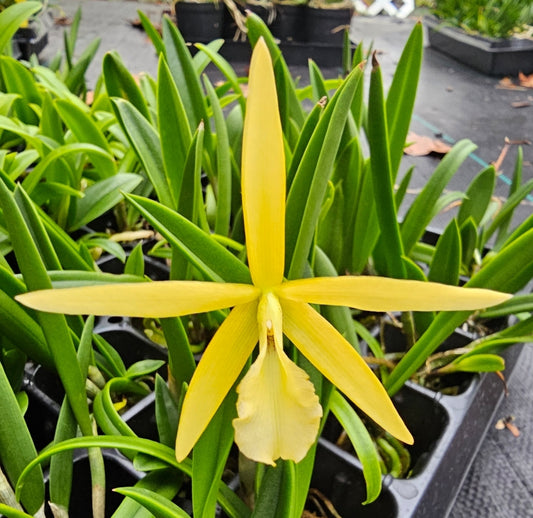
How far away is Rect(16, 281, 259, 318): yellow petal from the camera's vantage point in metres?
0.28

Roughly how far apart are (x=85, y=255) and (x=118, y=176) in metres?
0.19

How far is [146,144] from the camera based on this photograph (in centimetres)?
63

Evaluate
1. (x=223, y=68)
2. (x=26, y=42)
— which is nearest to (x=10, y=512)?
(x=223, y=68)

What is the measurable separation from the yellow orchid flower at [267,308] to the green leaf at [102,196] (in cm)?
46

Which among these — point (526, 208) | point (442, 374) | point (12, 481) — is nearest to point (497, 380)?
point (442, 374)

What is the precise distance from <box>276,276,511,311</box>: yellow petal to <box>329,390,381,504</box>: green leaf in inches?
6.8

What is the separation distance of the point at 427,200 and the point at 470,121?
145 centimetres

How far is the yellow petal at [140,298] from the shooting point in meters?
0.28

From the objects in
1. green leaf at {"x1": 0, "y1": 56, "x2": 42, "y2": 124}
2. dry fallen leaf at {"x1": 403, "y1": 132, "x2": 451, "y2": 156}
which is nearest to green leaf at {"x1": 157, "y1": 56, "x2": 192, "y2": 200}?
green leaf at {"x1": 0, "y1": 56, "x2": 42, "y2": 124}

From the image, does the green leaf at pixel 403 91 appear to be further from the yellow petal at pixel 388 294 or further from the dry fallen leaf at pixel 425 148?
the dry fallen leaf at pixel 425 148

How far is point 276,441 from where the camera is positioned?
0.34 m

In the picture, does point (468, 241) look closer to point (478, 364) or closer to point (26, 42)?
point (478, 364)

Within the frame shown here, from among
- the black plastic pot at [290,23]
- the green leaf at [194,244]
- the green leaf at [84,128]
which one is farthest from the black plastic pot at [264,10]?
the green leaf at [194,244]

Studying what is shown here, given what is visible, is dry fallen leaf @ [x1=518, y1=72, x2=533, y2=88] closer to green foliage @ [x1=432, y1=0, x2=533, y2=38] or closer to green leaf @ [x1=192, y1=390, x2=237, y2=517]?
green foliage @ [x1=432, y1=0, x2=533, y2=38]
